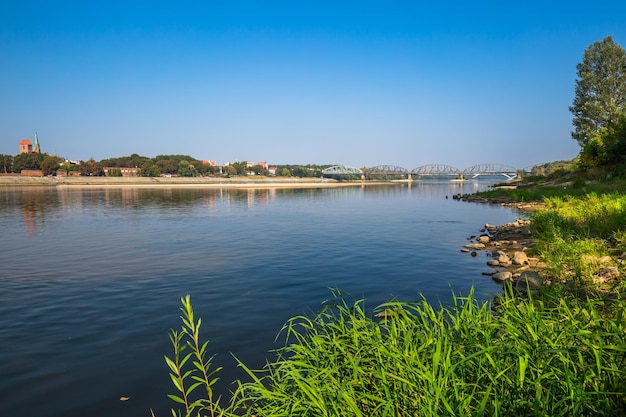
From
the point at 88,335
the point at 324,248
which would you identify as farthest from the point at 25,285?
the point at 324,248

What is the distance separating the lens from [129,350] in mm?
9484

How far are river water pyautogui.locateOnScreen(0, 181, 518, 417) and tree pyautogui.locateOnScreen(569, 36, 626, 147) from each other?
47.2 metres

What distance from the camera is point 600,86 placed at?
203ft

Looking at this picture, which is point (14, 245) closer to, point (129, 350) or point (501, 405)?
point (129, 350)

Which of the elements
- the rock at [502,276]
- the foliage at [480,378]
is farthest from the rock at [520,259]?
the foliage at [480,378]

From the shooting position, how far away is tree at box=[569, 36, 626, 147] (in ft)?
200

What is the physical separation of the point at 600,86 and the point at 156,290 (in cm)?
7294

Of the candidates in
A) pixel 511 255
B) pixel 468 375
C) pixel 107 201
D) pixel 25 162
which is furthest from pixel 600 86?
pixel 25 162

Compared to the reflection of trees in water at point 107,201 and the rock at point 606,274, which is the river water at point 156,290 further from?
the reflection of trees in water at point 107,201

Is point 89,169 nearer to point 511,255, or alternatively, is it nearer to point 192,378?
point 511,255

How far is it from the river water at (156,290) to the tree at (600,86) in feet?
155

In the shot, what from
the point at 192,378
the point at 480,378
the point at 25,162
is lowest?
the point at 192,378

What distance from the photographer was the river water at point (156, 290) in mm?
8086

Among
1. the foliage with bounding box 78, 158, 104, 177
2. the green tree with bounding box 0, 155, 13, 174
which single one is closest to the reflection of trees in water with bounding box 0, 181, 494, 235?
the foliage with bounding box 78, 158, 104, 177
